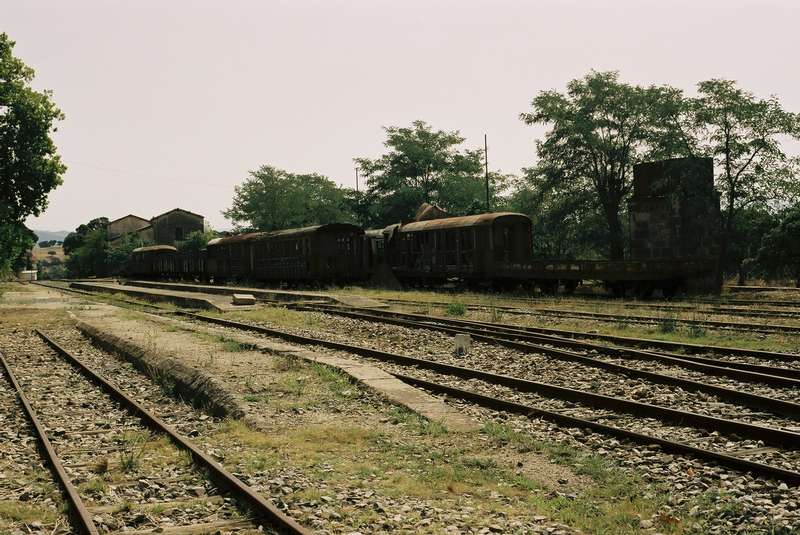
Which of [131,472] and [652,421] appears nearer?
[131,472]

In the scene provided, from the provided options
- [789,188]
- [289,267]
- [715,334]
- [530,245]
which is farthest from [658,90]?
[715,334]

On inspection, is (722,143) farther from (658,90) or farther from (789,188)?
(658,90)

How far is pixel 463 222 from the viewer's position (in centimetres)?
2989

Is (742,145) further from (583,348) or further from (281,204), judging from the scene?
(281,204)

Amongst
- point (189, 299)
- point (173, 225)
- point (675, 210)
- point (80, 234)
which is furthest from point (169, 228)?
point (675, 210)

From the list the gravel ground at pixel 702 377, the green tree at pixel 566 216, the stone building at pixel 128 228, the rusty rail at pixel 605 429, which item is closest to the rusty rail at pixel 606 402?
the rusty rail at pixel 605 429

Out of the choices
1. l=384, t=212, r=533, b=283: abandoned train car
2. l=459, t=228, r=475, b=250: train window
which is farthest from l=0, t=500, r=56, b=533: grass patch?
l=459, t=228, r=475, b=250: train window

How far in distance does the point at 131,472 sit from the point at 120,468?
16 cm

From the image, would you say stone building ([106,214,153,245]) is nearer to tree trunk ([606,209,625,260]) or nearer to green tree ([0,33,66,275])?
green tree ([0,33,66,275])

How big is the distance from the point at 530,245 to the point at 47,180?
65.1 ft

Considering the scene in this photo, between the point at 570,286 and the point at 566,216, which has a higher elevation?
the point at 566,216

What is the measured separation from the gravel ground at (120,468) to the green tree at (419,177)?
53.2m

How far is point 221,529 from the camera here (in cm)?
497

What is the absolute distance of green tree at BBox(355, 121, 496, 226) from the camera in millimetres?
63500
